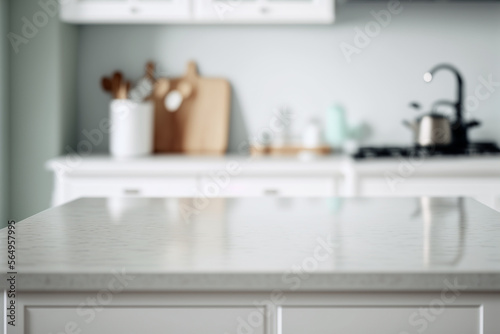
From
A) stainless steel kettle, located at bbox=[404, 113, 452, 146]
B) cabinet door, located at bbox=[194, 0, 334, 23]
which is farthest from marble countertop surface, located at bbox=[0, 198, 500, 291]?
cabinet door, located at bbox=[194, 0, 334, 23]

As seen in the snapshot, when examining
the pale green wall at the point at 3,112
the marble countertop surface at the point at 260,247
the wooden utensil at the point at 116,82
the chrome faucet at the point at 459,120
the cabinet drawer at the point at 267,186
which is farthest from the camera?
the wooden utensil at the point at 116,82

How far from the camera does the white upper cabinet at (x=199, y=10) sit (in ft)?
10.7

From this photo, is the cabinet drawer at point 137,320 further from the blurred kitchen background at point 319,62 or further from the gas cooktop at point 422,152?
the blurred kitchen background at point 319,62

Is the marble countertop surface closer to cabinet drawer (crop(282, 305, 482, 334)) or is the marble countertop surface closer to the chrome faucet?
cabinet drawer (crop(282, 305, 482, 334))

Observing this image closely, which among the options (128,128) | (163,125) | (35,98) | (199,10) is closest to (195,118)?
(163,125)

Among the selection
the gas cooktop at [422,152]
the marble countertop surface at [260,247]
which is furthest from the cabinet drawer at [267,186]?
the marble countertop surface at [260,247]

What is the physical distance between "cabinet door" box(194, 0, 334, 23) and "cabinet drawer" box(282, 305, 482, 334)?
2513mm

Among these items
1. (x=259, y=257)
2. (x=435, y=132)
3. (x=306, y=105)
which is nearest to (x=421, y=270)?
(x=259, y=257)

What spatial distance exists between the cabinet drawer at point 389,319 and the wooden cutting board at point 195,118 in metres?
2.70

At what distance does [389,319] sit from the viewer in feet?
3.10

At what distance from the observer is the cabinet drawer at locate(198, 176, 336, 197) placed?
10.2 ft

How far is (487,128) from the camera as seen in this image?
366cm

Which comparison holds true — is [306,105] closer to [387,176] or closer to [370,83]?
[370,83]

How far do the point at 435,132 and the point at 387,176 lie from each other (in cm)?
46
